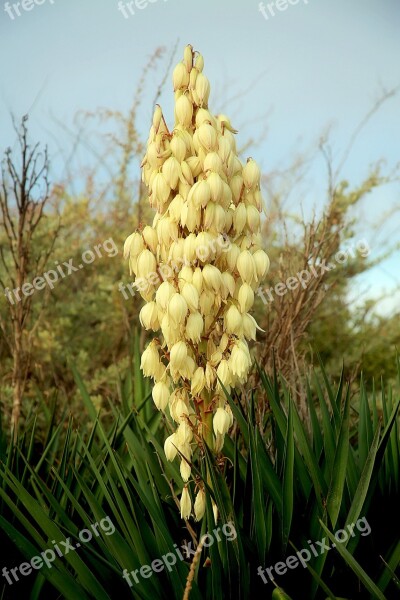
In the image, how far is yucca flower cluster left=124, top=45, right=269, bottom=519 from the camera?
68.3 inches

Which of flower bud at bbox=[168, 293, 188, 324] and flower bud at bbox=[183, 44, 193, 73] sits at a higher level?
flower bud at bbox=[183, 44, 193, 73]

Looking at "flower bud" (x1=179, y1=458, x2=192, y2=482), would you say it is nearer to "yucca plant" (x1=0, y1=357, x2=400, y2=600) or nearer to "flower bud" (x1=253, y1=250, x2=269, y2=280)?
"yucca plant" (x1=0, y1=357, x2=400, y2=600)

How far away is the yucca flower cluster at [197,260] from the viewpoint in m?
1.74

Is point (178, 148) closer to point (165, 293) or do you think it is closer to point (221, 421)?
point (165, 293)

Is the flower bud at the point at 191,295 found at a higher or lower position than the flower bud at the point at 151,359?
higher

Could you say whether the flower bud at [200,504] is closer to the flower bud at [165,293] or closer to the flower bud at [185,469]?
the flower bud at [185,469]

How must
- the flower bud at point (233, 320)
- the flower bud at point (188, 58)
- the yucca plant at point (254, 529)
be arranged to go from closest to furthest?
the yucca plant at point (254, 529)
the flower bud at point (233, 320)
the flower bud at point (188, 58)

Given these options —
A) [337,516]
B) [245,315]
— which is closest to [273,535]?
[337,516]

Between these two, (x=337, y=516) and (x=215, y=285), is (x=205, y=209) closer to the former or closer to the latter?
(x=215, y=285)

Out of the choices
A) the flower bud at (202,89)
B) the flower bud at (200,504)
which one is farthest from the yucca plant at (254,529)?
the flower bud at (202,89)

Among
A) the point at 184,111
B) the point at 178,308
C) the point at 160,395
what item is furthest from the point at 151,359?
the point at 184,111

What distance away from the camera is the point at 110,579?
1.79 m

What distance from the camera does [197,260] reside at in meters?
1.77

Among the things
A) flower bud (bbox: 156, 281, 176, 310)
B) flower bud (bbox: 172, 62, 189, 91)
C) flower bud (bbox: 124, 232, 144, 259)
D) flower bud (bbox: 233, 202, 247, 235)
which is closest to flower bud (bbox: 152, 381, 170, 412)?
flower bud (bbox: 156, 281, 176, 310)
